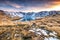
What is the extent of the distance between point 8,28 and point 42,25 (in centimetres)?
159

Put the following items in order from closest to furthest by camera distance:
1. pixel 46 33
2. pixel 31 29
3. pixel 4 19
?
pixel 46 33 → pixel 31 29 → pixel 4 19

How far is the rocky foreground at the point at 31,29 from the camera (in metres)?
5.40

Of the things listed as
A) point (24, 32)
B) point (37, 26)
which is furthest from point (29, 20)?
point (24, 32)

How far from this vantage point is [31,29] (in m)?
5.94

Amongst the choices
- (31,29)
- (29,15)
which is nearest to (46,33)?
(31,29)

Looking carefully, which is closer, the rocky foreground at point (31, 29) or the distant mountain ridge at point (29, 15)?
the rocky foreground at point (31, 29)

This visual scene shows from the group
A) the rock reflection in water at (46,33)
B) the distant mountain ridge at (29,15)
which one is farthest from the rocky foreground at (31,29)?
the distant mountain ridge at (29,15)

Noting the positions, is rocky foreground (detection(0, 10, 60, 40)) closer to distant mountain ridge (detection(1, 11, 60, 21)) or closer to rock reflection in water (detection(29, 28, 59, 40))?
rock reflection in water (detection(29, 28, 59, 40))

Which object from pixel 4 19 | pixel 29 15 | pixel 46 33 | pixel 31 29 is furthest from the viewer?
pixel 29 15

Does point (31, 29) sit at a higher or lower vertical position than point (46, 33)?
higher

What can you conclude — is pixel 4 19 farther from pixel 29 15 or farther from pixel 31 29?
pixel 31 29

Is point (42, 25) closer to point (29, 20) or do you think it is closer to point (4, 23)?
point (29, 20)

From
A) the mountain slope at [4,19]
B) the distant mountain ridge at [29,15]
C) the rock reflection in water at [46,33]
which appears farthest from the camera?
the distant mountain ridge at [29,15]

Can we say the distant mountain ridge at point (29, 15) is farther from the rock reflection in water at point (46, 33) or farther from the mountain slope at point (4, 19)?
the rock reflection in water at point (46, 33)
